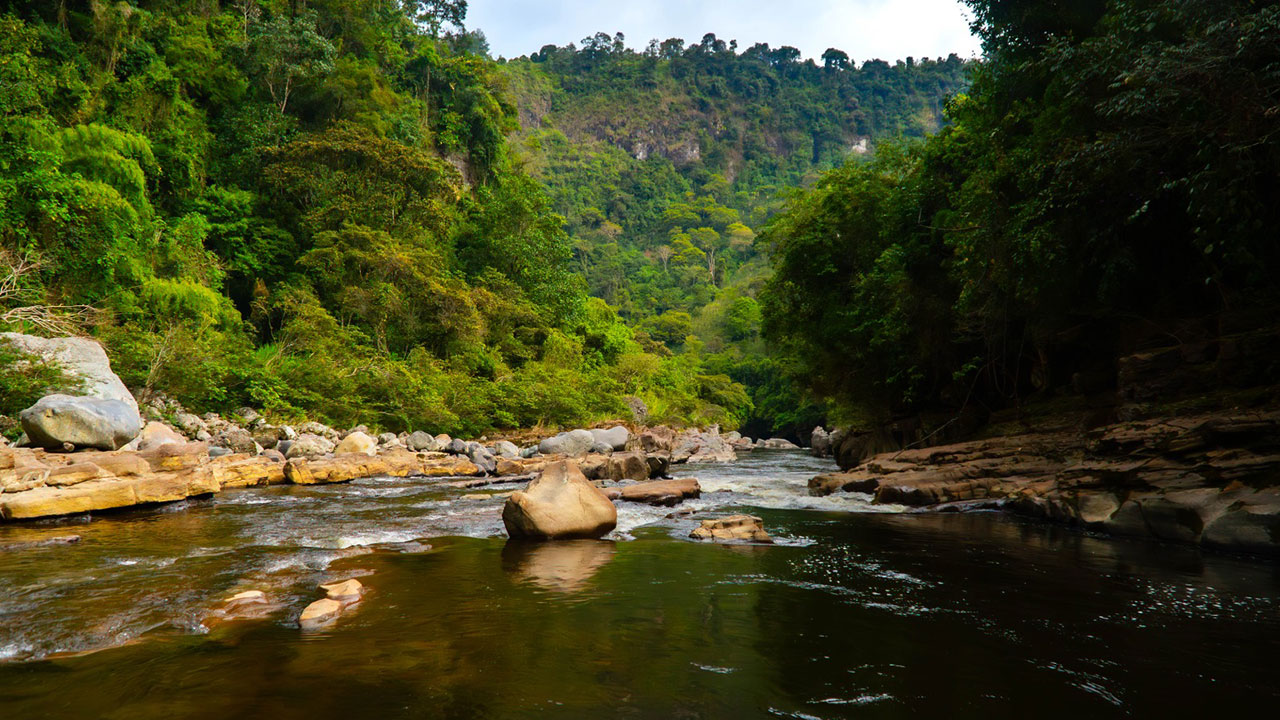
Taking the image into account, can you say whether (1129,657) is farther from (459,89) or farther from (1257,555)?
(459,89)

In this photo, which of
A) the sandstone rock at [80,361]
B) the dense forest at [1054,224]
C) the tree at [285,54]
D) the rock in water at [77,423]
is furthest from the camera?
the tree at [285,54]

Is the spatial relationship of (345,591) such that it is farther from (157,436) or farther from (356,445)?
(356,445)

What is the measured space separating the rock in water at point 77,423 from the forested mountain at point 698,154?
3953 centimetres

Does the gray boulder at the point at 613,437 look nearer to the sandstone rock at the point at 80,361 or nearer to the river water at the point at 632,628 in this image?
the sandstone rock at the point at 80,361

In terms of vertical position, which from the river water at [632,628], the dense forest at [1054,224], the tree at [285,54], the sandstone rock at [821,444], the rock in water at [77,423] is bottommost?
the sandstone rock at [821,444]

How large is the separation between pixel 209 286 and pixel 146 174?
4.11 metres

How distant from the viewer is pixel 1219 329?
361 inches

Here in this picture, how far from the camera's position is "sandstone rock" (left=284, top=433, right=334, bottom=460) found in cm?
1520

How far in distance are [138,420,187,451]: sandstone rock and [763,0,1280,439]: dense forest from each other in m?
15.2

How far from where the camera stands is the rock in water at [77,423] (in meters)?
9.48

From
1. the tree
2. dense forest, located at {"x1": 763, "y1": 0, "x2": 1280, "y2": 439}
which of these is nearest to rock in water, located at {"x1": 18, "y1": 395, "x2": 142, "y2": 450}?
dense forest, located at {"x1": 763, "y1": 0, "x2": 1280, "y2": 439}

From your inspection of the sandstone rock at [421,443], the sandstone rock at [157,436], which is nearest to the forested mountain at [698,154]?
the sandstone rock at [421,443]

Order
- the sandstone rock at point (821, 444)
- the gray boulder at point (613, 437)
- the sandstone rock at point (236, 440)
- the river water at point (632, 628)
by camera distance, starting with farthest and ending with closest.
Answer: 1. the sandstone rock at point (821, 444)
2. the gray boulder at point (613, 437)
3. the sandstone rock at point (236, 440)
4. the river water at point (632, 628)

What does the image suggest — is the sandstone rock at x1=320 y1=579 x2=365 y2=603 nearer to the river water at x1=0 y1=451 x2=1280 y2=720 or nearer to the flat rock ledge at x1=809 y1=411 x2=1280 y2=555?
the river water at x1=0 y1=451 x2=1280 y2=720
